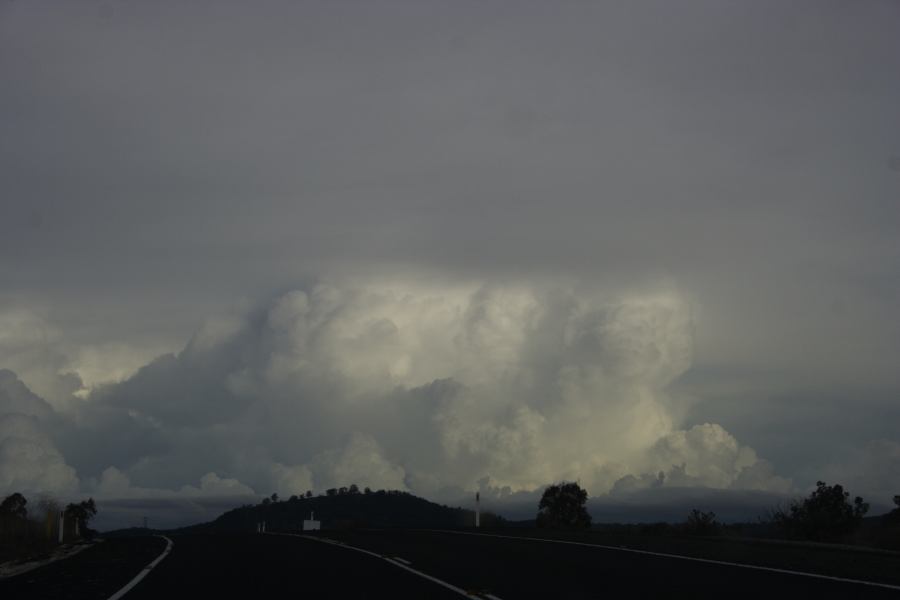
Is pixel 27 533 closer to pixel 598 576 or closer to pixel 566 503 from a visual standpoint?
pixel 598 576

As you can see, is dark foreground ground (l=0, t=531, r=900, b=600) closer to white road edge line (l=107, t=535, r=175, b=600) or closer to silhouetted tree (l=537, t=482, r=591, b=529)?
white road edge line (l=107, t=535, r=175, b=600)

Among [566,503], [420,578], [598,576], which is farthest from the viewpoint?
[566,503]

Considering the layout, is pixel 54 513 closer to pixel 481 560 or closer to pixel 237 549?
pixel 237 549

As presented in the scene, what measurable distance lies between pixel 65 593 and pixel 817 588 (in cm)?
1253

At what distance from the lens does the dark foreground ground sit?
15430 mm

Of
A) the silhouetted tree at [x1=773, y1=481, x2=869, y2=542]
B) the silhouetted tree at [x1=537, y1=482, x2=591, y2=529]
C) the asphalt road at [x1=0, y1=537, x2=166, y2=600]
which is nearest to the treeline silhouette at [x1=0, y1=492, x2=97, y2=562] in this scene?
the asphalt road at [x1=0, y1=537, x2=166, y2=600]

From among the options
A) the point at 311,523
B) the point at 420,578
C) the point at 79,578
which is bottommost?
the point at 79,578

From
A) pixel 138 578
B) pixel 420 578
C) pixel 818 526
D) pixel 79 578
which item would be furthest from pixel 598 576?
pixel 818 526

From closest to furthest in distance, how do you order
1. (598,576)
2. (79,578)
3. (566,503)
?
(598,576) < (79,578) < (566,503)

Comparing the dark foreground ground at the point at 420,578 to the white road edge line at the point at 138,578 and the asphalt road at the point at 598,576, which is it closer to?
the asphalt road at the point at 598,576

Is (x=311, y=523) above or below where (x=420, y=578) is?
above

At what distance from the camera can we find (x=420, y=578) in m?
18.1

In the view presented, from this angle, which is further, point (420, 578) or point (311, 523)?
point (311, 523)

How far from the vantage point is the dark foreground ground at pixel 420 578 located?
1543 cm
